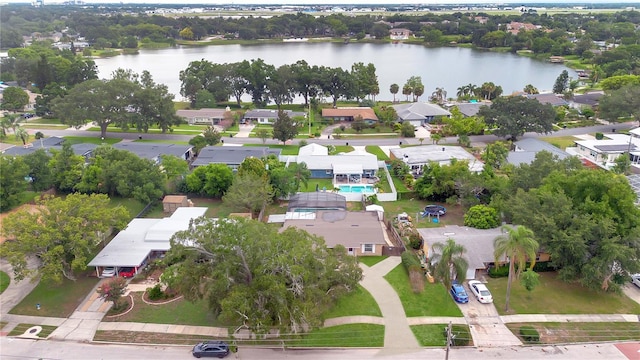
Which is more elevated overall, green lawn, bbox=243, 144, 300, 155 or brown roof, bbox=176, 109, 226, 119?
brown roof, bbox=176, 109, 226, 119

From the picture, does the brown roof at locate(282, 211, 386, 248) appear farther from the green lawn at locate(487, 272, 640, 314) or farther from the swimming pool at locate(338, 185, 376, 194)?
the green lawn at locate(487, 272, 640, 314)

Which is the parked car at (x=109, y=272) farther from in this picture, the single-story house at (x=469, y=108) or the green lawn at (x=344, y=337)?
the single-story house at (x=469, y=108)

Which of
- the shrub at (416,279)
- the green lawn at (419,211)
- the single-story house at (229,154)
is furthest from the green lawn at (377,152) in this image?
the shrub at (416,279)

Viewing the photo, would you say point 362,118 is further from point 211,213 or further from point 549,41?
point 549,41

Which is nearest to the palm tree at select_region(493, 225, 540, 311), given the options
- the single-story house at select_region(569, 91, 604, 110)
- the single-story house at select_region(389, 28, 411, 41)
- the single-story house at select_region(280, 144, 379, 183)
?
the single-story house at select_region(280, 144, 379, 183)

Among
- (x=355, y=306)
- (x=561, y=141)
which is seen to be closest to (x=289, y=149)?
(x=355, y=306)

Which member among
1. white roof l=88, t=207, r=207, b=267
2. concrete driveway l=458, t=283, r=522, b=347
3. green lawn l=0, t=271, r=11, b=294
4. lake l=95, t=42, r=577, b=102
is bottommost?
concrete driveway l=458, t=283, r=522, b=347

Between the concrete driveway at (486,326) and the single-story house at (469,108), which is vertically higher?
the single-story house at (469,108)
